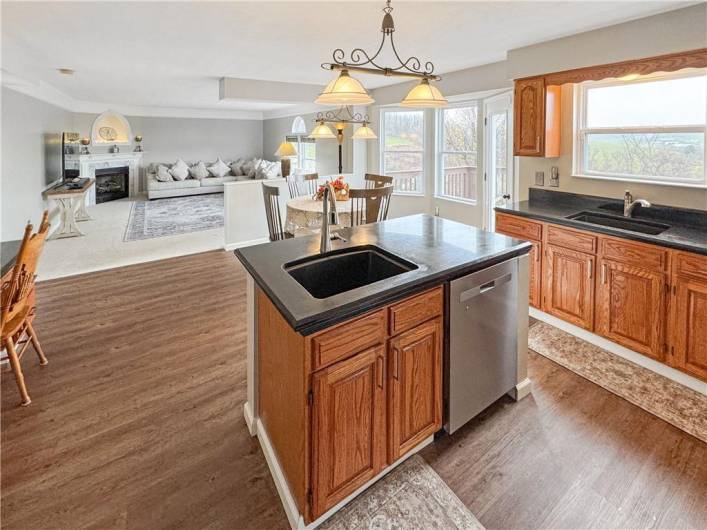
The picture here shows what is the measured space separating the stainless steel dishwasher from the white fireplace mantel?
350 inches

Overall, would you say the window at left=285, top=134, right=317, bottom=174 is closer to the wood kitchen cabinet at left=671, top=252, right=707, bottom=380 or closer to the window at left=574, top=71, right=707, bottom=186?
the window at left=574, top=71, right=707, bottom=186

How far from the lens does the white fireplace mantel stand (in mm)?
9706

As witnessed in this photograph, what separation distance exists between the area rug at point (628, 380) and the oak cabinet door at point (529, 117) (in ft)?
5.58

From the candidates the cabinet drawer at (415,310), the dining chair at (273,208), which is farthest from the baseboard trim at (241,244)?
the cabinet drawer at (415,310)

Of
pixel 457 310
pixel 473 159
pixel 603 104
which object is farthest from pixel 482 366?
pixel 473 159

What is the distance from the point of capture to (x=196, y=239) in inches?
257

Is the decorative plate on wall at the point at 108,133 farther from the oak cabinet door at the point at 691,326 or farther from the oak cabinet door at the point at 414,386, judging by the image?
the oak cabinet door at the point at 691,326

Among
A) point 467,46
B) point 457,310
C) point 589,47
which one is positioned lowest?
point 457,310

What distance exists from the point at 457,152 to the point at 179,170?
8.58 meters

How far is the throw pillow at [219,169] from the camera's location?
1191cm

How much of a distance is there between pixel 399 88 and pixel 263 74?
199 centimetres

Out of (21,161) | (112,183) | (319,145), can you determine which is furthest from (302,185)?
(112,183)

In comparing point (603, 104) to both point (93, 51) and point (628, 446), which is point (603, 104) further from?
point (93, 51)

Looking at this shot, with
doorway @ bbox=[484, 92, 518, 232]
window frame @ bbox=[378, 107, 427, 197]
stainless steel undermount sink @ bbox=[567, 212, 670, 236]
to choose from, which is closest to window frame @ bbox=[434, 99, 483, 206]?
window frame @ bbox=[378, 107, 427, 197]
